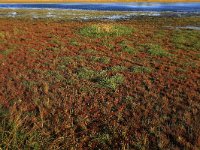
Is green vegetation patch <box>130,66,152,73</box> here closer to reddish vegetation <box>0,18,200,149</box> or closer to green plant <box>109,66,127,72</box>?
reddish vegetation <box>0,18,200,149</box>

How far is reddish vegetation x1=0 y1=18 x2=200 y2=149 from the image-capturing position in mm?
8703

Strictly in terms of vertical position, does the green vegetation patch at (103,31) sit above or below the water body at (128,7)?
above

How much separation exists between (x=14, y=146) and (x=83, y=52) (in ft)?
45.8

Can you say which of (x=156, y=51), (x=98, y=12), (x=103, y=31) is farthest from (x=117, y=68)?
(x=98, y=12)

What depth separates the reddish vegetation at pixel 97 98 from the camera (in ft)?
28.6

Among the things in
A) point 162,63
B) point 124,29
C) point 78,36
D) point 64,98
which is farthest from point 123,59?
point 124,29

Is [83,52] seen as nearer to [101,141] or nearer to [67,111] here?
[67,111]

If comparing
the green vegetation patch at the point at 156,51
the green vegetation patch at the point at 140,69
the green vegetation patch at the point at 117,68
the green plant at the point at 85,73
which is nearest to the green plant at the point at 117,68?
the green vegetation patch at the point at 117,68

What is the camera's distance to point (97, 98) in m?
12.2

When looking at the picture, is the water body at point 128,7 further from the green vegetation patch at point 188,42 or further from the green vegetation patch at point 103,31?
the green vegetation patch at point 188,42

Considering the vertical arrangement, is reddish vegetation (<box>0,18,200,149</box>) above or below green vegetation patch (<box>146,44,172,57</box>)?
above

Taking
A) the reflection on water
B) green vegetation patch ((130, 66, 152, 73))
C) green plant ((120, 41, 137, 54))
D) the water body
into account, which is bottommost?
the water body

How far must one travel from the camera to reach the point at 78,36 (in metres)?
26.6

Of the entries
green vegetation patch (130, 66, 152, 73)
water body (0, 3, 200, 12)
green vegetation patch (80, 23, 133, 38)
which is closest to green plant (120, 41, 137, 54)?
green vegetation patch (80, 23, 133, 38)
